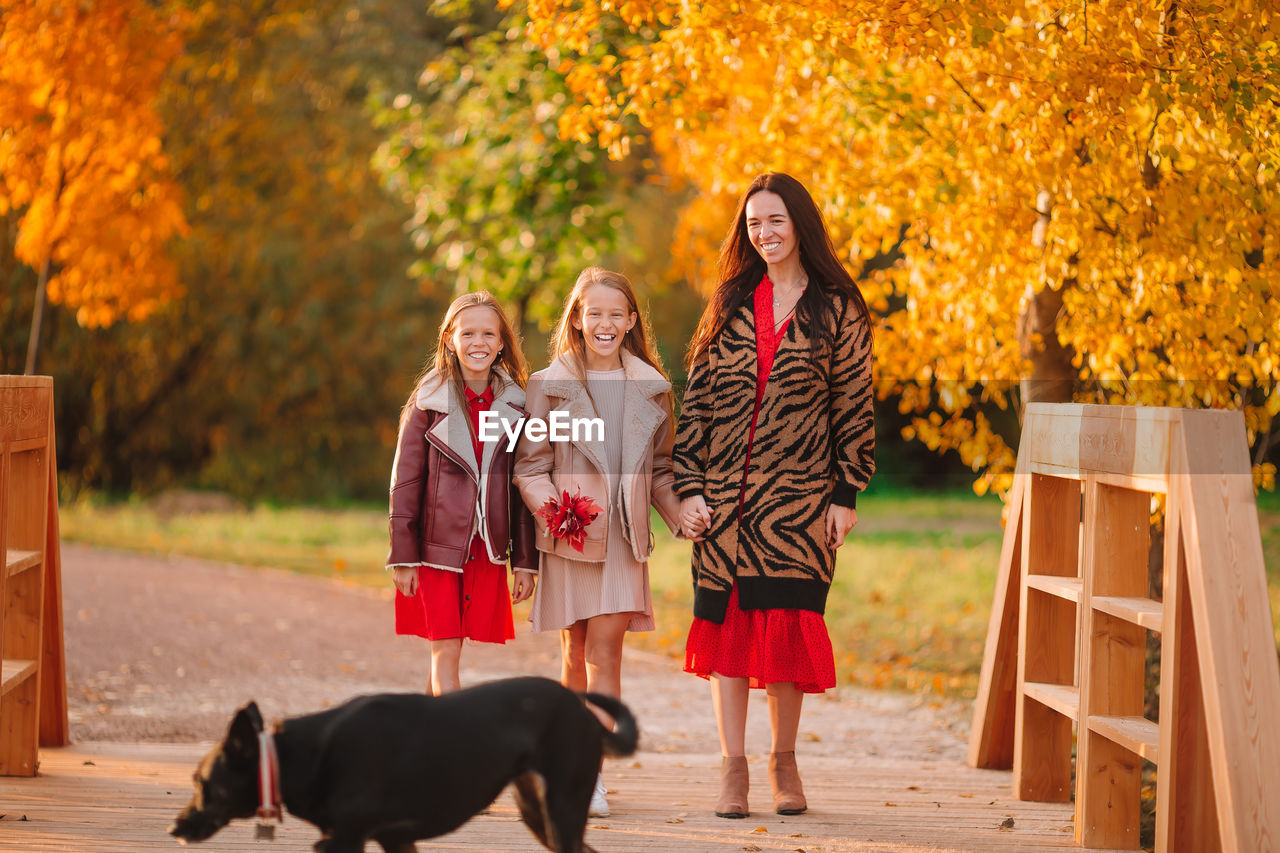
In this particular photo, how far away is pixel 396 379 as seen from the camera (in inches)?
696

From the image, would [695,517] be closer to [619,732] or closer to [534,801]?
[619,732]

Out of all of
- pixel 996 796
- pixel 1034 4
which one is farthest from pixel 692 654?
pixel 1034 4

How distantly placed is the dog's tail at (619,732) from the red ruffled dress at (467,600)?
1.28 meters

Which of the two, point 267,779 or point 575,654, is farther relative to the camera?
point 575,654

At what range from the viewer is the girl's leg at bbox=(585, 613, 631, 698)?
381cm

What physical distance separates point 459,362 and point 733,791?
5.44 feet

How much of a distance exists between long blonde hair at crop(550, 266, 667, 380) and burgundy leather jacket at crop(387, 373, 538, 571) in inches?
9.9

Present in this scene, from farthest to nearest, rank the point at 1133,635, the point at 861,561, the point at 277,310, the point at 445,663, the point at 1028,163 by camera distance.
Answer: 1. the point at 277,310
2. the point at 861,561
3. the point at 1028,163
4. the point at 445,663
5. the point at 1133,635

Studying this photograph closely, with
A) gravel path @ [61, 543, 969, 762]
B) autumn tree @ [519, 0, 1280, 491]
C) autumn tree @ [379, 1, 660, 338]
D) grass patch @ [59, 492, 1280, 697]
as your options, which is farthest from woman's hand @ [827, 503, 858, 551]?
autumn tree @ [379, 1, 660, 338]

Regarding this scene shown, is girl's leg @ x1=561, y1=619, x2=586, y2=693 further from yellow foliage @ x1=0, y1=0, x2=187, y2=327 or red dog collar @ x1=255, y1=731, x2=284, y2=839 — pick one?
yellow foliage @ x1=0, y1=0, x2=187, y2=327

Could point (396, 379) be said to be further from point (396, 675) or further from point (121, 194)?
point (396, 675)

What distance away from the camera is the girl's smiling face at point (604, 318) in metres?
3.89

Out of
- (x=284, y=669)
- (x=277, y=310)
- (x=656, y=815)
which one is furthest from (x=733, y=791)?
(x=277, y=310)

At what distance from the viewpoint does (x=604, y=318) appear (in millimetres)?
3891
